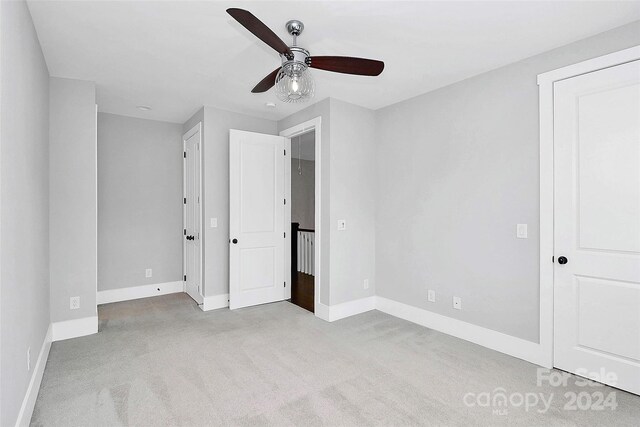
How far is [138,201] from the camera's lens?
464cm

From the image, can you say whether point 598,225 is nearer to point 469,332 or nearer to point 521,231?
point 521,231

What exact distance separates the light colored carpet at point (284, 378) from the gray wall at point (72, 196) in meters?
0.49

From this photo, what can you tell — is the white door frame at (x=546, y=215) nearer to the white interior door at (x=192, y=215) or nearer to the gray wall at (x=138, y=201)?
the white interior door at (x=192, y=215)

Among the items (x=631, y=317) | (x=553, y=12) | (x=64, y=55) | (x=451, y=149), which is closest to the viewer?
(x=553, y=12)

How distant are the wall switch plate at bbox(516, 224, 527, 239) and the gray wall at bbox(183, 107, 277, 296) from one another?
3.24 m

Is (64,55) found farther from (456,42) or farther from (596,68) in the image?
(596,68)

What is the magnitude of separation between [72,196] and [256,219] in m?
1.92

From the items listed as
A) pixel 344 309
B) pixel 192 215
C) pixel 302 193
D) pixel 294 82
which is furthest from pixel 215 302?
pixel 302 193

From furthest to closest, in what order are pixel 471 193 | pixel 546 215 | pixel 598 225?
pixel 471 193 < pixel 546 215 < pixel 598 225

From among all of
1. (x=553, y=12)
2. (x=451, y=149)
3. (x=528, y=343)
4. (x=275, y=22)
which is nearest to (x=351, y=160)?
(x=451, y=149)

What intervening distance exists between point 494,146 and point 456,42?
99 cm

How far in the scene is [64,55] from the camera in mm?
2732

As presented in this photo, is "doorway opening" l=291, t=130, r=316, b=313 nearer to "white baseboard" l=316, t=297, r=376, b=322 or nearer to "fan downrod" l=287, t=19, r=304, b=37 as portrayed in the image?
"white baseboard" l=316, t=297, r=376, b=322

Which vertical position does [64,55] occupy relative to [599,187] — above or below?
above
